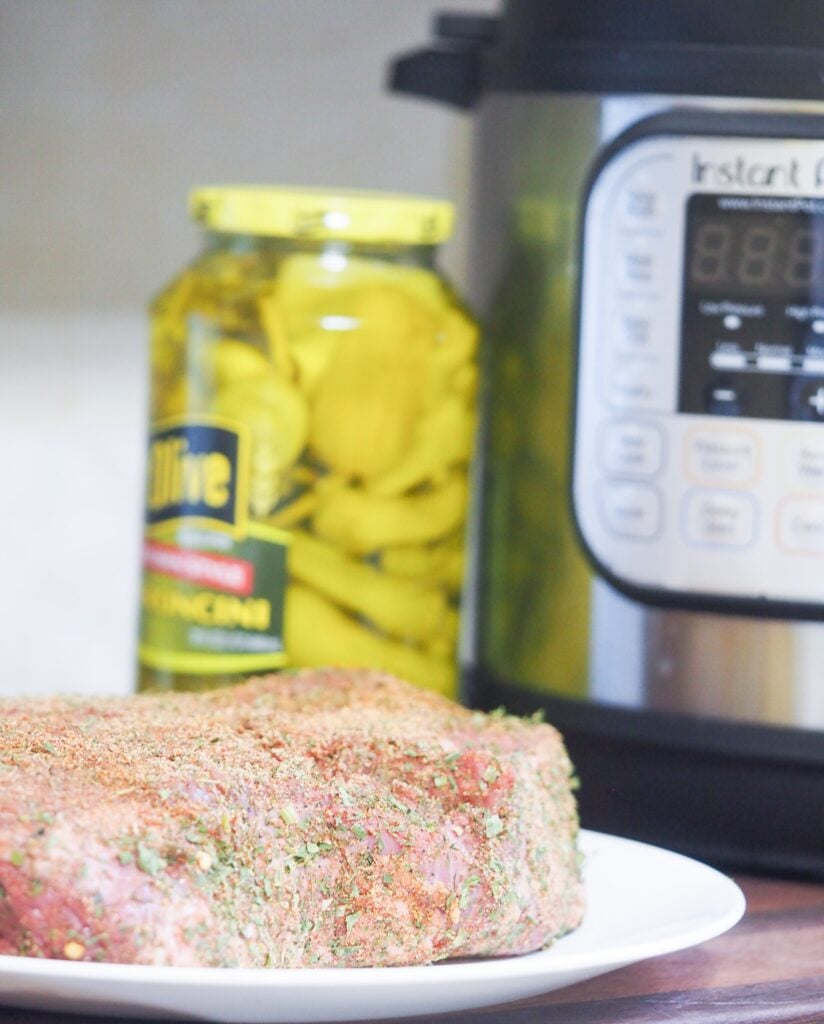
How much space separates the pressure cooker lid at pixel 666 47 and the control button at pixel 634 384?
109 millimetres

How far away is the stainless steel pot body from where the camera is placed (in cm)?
61

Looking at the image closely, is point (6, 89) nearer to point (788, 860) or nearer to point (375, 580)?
point (375, 580)

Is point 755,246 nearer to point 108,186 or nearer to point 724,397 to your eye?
point 724,397

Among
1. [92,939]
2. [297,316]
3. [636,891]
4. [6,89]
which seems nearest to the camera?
[92,939]

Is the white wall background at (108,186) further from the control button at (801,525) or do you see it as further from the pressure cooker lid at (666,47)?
the control button at (801,525)

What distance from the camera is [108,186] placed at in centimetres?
92

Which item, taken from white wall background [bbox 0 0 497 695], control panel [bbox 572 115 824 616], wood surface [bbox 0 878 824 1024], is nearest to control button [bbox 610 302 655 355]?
control panel [bbox 572 115 824 616]

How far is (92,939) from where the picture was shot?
0.39 meters

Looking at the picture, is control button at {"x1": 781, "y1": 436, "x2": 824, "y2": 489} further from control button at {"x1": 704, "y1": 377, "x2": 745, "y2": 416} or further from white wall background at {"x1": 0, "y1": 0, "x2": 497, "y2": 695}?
white wall background at {"x1": 0, "y1": 0, "x2": 497, "y2": 695}

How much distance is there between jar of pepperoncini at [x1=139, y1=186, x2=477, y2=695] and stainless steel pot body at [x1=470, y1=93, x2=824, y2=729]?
3 cm

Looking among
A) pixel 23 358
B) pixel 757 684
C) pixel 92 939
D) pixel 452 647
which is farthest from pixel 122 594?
pixel 92 939

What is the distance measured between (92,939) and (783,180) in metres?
0.39

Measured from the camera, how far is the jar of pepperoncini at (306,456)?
0.70 m

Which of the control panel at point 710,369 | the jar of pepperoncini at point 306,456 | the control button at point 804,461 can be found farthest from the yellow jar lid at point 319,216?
the control button at point 804,461
